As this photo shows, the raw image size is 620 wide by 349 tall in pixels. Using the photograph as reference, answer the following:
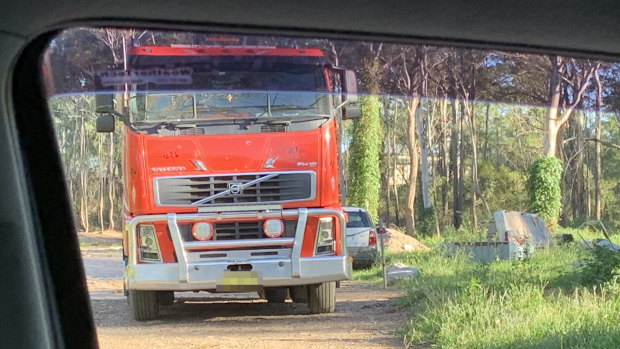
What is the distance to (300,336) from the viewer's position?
17.7 feet

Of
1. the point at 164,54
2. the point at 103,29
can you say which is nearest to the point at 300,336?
the point at 164,54

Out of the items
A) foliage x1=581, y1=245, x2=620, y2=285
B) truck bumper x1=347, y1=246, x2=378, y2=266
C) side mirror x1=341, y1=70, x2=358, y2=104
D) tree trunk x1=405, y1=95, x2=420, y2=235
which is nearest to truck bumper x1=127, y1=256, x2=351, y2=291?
truck bumper x1=347, y1=246, x2=378, y2=266

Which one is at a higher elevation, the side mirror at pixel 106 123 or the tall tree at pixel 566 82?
the tall tree at pixel 566 82

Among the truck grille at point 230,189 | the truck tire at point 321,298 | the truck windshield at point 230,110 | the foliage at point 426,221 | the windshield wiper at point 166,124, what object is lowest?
the truck tire at point 321,298

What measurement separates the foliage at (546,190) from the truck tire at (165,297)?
3.35 metres

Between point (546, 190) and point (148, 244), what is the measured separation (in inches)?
145

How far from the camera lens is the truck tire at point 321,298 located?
22.0 feet

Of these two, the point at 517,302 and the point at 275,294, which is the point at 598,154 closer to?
the point at 517,302

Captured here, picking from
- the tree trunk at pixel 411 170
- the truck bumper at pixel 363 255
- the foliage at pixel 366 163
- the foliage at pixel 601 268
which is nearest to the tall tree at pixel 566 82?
the tree trunk at pixel 411 170

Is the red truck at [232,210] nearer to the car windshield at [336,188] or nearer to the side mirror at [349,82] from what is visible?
the car windshield at [336,188]

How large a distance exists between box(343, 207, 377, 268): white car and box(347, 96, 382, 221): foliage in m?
0.35

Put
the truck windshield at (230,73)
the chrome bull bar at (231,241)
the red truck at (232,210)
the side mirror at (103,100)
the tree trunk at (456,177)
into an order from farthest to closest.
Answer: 1. the chrome bull bar at (231,241)
2. the red truck at (232,210)
3. the tree trunk at (456,177)
4. the side mirror at (103,100)
5. the truck windshield at (230,73)

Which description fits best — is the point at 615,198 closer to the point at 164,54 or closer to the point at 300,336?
the point at 164,54

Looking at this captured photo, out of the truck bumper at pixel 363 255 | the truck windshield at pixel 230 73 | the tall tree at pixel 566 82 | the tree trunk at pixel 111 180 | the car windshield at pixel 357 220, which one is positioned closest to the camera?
the tall tree at pixel 566 82
